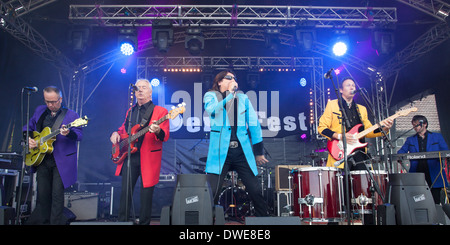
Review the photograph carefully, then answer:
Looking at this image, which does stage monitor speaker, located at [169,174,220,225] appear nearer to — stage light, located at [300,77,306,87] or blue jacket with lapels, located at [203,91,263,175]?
blue jacket with lapels, located at [203,91,263,175]

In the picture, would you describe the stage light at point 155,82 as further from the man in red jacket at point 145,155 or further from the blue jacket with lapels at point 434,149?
the blue jacket with lapels at point 434,149

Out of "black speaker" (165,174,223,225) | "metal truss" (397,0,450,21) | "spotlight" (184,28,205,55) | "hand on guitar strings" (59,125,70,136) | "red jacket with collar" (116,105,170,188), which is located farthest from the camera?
"spotlight" (184,28,205,55)

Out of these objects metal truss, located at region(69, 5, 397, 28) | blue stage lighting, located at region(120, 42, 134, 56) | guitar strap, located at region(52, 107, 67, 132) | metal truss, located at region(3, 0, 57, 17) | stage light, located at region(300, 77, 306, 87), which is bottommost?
guitar strap, located at region(52, 107, 67, 132)

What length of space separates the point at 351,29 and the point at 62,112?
805 centimetres

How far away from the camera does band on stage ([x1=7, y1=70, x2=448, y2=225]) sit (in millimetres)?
4191

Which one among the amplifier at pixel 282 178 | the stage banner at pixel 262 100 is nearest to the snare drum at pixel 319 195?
the amplifier at pixel 282 178

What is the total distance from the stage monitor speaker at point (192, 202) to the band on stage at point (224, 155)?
0.62 metres

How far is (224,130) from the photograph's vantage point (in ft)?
13.8

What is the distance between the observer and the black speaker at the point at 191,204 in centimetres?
332

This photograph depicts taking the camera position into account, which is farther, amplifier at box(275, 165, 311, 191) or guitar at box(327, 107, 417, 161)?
amplifier at box(275, 165, 311, 191)

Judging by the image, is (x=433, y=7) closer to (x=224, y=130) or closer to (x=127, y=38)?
(x=224, y=130)

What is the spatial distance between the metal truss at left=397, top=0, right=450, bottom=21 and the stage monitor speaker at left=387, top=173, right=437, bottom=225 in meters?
6.77

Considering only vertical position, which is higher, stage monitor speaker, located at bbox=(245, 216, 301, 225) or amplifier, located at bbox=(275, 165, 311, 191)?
amplifier, located at bbox=(275, 165, 311, 191)

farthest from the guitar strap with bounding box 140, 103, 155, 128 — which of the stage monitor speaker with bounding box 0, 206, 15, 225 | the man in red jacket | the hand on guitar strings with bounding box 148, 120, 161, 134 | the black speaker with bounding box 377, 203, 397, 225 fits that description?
the black speaker with bounding box 377, 203, 397, 225
